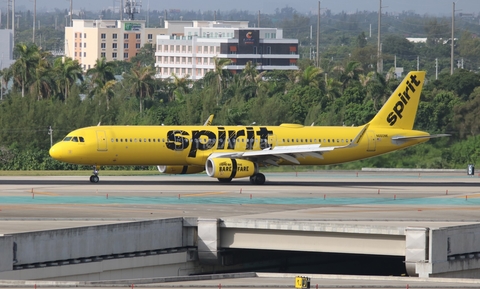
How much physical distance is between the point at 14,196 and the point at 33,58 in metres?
77.4

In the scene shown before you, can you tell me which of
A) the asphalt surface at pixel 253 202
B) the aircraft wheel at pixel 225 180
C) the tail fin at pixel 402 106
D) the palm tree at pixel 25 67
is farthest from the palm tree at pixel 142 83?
the aircraft wheel at pixel 225 180

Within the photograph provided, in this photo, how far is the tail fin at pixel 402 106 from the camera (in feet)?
231

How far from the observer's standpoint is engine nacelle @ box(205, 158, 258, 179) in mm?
63688

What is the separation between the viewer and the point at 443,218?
153 feet

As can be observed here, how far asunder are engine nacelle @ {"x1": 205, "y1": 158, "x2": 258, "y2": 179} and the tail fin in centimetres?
1078

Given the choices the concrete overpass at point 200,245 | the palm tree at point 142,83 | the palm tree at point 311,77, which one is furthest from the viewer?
the palm tree at point 142,83

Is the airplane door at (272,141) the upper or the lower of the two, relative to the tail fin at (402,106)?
lower

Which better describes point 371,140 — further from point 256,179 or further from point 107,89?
point 107,89

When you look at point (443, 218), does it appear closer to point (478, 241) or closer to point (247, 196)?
point (478, 241)

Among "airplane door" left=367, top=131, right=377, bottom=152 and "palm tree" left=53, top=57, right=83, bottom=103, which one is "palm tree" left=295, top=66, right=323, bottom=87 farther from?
"airplane door" left=367, top=131, right=377, bottom=152

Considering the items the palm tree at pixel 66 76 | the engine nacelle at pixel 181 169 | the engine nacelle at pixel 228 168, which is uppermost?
the palm tree at pixel 66 76

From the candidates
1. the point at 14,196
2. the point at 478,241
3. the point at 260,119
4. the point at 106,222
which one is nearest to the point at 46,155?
the point at 260,119

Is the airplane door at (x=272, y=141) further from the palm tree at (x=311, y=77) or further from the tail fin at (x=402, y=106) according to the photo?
the palm tree at (x=311, y=77)

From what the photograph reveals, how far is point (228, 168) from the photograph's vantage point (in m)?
63.9
